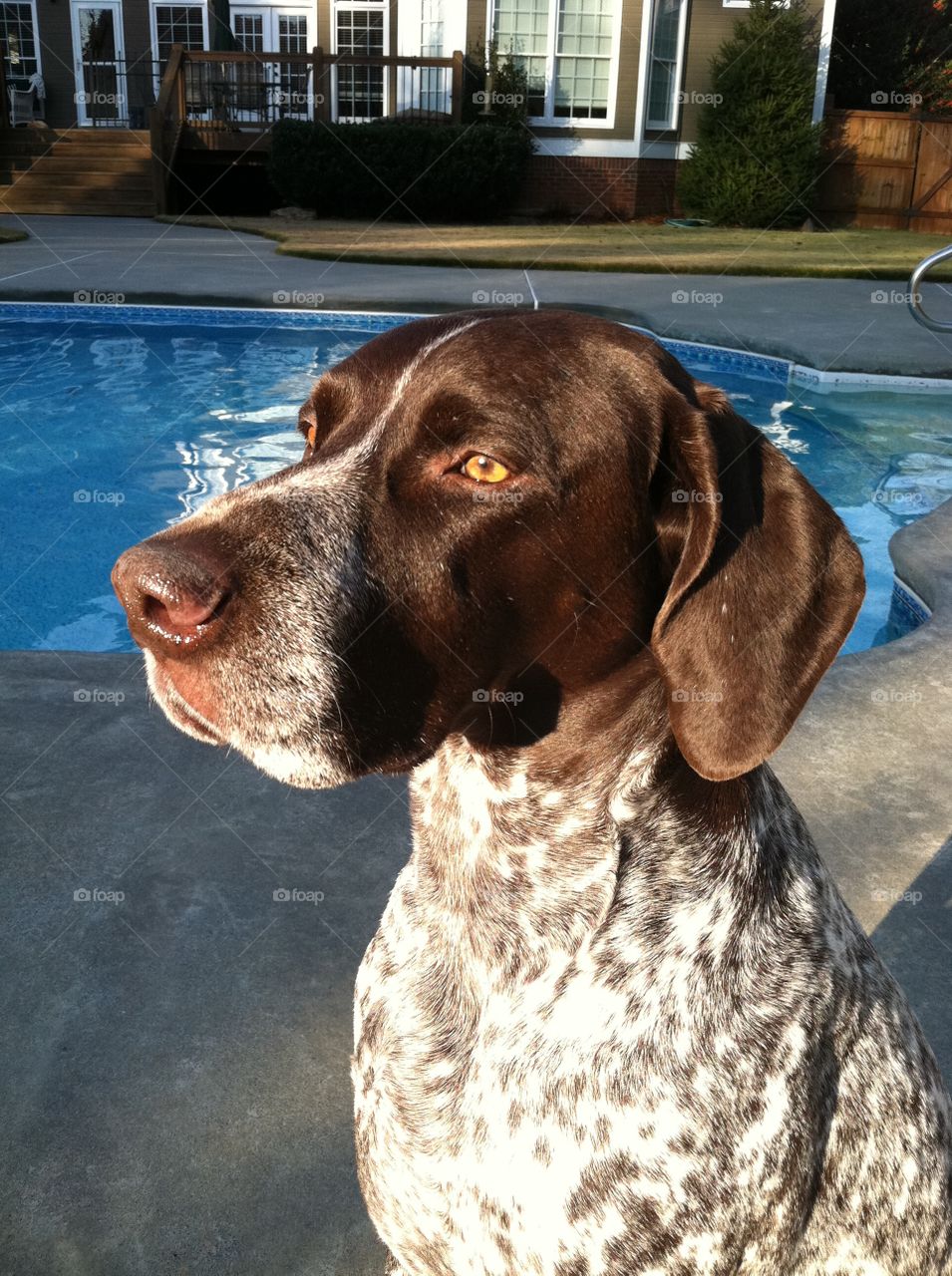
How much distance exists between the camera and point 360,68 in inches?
958

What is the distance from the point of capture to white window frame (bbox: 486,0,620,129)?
2302 cm

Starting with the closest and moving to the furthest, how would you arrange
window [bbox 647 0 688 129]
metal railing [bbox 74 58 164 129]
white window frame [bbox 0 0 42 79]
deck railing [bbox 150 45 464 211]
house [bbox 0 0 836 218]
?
deck railing [bbox 150 45 464 211] < house [bbox 0 0 836 218] < window [bbox 647 0 688 129] < metal railing [bbox 74 58 164 129] < white window frame [bbox 0 0 42 79]

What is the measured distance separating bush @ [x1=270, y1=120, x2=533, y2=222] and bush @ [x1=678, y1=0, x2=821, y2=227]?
3.55 metres

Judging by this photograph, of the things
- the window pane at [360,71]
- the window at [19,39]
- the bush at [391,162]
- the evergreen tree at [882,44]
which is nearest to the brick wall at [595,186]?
the bush at [391,162]

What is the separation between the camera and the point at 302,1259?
2400 millimetres

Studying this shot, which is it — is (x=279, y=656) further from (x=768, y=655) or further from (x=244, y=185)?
(x=244, y=185)

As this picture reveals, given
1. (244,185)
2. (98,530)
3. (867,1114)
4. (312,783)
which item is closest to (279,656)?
(312,783)

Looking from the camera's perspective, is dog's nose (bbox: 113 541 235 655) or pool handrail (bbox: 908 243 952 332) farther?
pool handrail (bbox: 908 243 952 332)

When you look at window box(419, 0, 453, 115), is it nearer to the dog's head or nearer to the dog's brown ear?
the dog's head

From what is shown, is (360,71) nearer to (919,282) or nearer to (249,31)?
(249,31)

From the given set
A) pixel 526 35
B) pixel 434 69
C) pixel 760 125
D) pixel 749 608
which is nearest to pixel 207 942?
pixel 749 608

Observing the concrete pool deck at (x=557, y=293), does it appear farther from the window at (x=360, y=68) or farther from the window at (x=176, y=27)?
the window at (x=176, y=27)

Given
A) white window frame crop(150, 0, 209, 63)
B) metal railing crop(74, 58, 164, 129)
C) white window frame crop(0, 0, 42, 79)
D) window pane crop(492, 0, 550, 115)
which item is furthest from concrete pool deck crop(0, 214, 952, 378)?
white window frame crop(0, 0, 42, 79)

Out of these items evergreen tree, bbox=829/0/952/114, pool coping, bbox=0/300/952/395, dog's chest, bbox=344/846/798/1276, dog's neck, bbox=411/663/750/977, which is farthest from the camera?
evergreen tree, bbox=829/0/952/114
